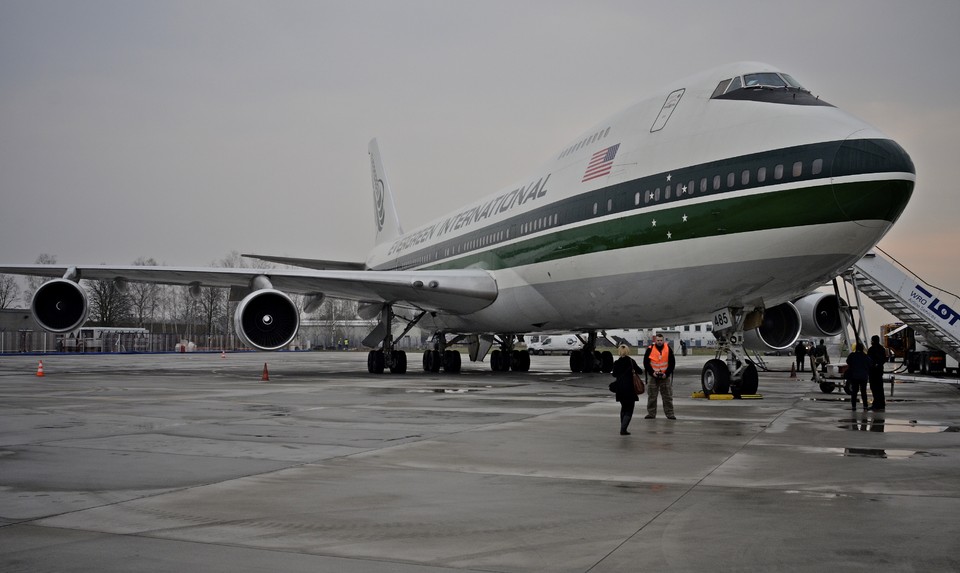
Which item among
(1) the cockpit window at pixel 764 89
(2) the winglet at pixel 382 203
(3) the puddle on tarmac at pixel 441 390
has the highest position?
(2) the winglet at pixel 382 203

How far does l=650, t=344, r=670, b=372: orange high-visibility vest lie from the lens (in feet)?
36.5

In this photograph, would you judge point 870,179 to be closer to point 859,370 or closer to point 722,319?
point 859,370

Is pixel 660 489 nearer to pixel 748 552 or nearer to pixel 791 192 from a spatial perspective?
pixel 748 552

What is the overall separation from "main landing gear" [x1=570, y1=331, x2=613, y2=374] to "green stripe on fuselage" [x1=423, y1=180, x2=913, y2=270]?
291 inches

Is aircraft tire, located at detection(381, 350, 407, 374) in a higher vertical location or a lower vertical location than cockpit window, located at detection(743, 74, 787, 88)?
lower

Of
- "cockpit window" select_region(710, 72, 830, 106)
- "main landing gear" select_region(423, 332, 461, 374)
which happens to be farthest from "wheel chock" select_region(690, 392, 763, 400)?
"main landing gear" select_region(423, 332, 461, 374)

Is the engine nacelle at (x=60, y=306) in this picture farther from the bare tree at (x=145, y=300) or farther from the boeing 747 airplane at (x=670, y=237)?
the bare tree at (x=145, y=300)

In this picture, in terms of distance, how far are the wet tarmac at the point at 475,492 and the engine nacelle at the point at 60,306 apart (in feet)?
38.6

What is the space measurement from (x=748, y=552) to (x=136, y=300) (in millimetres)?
117216

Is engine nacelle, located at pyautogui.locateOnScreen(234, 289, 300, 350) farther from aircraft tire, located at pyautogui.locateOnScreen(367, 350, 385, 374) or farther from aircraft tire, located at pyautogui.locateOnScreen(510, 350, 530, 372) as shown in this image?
aircraft tire, located at pyautogui.locateOnScreen(510, 350, 530, 372)

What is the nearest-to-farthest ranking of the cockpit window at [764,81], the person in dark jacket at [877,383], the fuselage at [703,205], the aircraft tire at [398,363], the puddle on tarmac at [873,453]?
the puddle on tarmac at [873,453] → the fuselage at [703,205] → the person in dark jacket at [877,383] → the cockpit window at [764,81] → the aircraft tire at [398,363]

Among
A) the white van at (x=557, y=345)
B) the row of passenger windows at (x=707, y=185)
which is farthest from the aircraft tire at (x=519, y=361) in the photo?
the white van at (x=557, y=345)

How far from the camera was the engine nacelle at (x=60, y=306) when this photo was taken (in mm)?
22375

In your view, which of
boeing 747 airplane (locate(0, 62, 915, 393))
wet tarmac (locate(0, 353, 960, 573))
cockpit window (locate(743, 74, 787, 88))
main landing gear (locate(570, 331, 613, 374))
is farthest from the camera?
main landing gear (locate(570, 331, 613, 374))
